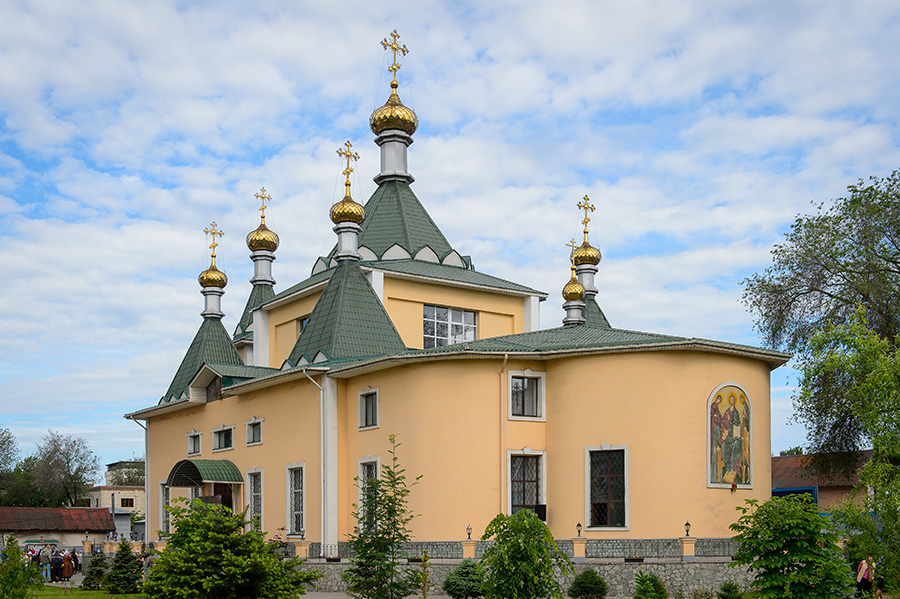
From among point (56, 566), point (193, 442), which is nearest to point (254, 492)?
point (193, 442)

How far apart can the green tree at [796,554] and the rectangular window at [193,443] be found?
1961 cm

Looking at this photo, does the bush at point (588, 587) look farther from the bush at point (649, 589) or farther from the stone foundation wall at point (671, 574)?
the bush at point (649, 589)

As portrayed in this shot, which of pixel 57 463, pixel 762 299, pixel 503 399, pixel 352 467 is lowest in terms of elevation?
pixel 57 463

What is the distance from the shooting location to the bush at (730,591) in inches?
606

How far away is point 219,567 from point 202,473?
559 inches

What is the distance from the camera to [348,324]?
23328 millimetres

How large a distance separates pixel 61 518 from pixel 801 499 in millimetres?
33745

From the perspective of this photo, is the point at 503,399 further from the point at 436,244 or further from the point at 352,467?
the point at 436,244

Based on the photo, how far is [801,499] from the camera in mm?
12125

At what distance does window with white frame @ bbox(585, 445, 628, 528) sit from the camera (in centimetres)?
1936

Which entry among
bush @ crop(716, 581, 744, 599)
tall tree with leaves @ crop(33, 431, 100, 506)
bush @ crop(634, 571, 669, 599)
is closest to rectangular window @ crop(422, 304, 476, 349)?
bush @ crop(716, 581, 744, 599)

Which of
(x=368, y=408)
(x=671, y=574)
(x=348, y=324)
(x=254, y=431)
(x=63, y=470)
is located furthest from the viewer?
(x=63, y=470)

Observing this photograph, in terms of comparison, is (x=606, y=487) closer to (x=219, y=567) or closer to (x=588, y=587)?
(x=588, y=587)

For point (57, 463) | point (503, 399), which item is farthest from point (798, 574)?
point (57, 463)
